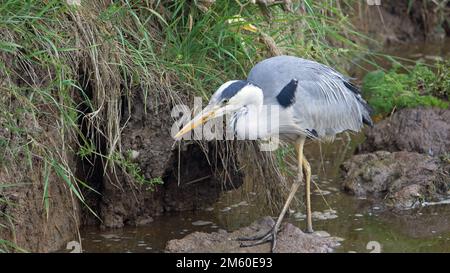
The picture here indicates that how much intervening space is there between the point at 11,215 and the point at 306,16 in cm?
220

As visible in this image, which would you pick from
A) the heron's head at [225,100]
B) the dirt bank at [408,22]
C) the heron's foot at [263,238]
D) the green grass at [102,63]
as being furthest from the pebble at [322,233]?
the dirt bank at [408,22]

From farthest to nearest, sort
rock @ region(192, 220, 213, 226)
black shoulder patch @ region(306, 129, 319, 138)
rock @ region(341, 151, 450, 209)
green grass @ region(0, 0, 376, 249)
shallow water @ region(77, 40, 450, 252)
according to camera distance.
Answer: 1. rock @ region(341, 151, 450, 209)
2. rock @ region(192, 220, 213, 226)
3. black shoulder patch @ region(306, 129, 319, 138)
4. shallow water @ region(77, 40, 450, 252)
5. green grass @ region(0, 0, 376, 249)

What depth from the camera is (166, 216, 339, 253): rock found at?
15.9 feet

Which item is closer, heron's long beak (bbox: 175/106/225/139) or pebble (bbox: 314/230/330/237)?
heron's long beak (bbox: 175/106/225/139)

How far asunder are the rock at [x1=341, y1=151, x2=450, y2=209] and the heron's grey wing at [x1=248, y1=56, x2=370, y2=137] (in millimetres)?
563

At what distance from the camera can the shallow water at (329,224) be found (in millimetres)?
5230

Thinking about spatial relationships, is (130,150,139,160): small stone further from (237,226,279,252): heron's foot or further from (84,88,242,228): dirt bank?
(237,226,279,252): heron's foot

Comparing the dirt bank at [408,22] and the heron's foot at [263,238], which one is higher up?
the dirt bank at [408,22]

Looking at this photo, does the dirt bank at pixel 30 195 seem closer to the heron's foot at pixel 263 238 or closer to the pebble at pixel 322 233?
the heron's foot at pixel 263 238

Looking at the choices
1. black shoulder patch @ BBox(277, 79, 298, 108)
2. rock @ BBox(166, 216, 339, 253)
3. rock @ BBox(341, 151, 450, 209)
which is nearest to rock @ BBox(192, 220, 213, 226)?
rock @ BBox(166, 216, 339, 253)

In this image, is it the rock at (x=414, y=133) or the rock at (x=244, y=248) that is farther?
the rock at (x=414, y=133)

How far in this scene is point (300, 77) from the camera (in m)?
5.22
